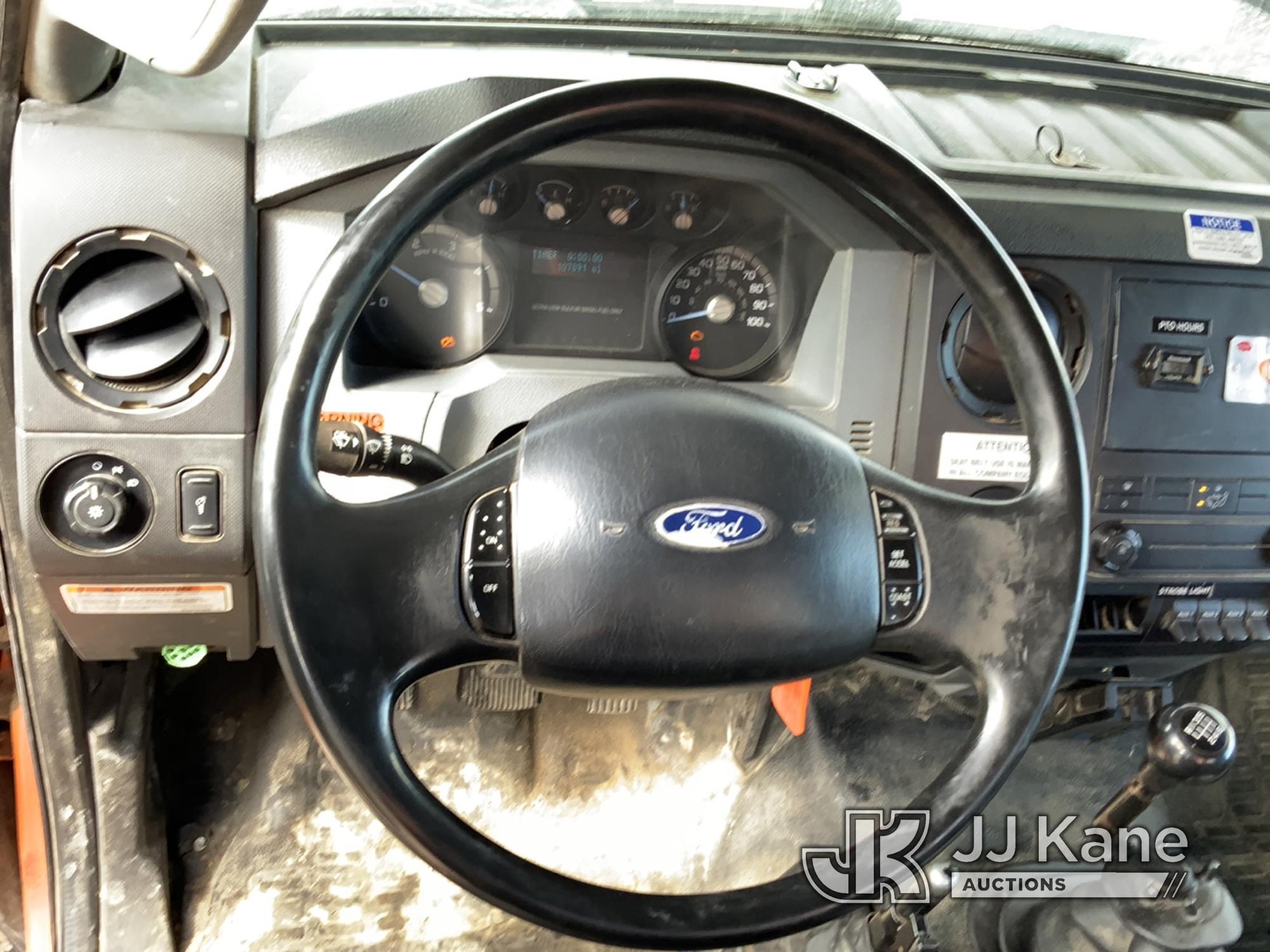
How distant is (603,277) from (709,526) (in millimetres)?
470

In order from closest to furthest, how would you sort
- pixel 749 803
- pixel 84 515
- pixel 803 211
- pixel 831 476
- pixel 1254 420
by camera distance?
pixel 831 476
pixel 84 515
pixel 803 211
pixel 1254 420
pixel 749 803

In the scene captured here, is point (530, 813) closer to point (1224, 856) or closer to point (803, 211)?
point (803, 211)

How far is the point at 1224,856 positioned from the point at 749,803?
72 centimetres

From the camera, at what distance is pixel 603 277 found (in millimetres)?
1039

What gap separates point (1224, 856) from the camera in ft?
4.74

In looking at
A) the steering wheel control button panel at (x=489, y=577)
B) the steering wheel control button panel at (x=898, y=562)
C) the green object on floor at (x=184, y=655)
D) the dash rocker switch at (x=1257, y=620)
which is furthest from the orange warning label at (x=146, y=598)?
the dash rocker switch at (x=1257, y=620)

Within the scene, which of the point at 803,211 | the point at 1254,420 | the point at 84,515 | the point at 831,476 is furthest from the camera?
the point at 1254,420

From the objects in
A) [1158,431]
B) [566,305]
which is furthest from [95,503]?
[1158,431]

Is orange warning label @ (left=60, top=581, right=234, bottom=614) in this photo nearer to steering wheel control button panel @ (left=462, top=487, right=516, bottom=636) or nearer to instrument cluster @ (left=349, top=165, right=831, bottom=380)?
instrument cluster @ (left=349, top=165, right=831, bottom=380)

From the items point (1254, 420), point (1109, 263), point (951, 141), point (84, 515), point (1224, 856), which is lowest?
point (1224, 856)

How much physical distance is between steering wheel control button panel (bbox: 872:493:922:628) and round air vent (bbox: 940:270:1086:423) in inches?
13.5

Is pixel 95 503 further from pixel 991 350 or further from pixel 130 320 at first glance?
pixel 991 350

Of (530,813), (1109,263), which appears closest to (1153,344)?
(1109,263)

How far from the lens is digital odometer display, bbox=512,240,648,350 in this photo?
3.35ft
